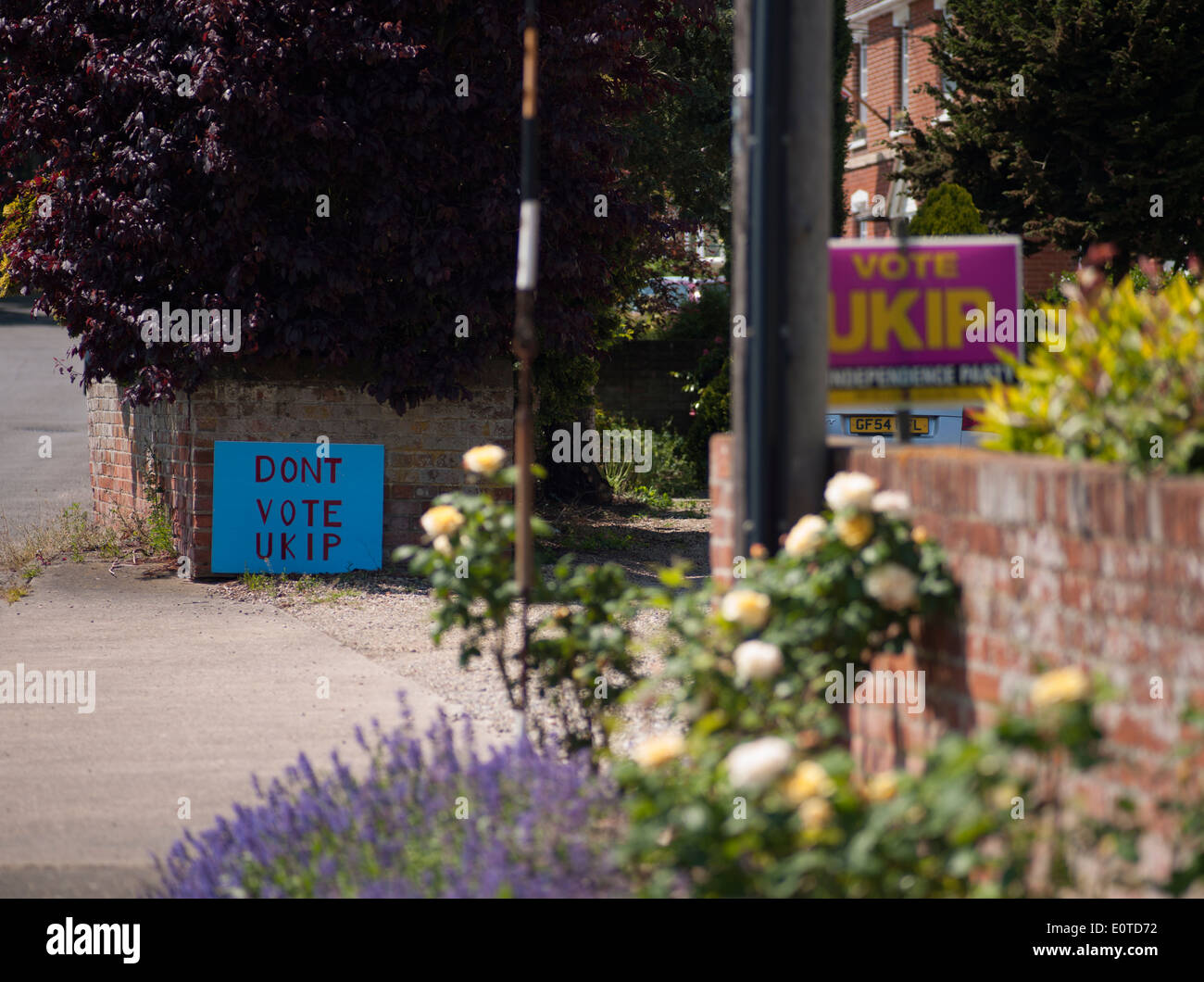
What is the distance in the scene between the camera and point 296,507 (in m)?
9.84

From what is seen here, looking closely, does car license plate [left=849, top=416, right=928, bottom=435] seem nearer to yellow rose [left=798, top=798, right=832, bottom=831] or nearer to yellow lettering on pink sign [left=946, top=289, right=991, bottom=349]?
yellow lettering on pink sign [left=946, top=289, right=991, bottom=349]

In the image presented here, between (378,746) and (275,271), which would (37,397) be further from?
(378,746)

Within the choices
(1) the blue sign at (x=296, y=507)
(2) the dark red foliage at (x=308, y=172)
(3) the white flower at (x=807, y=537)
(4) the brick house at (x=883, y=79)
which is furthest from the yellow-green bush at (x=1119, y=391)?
(4) the brick house at (x=883, y=79)

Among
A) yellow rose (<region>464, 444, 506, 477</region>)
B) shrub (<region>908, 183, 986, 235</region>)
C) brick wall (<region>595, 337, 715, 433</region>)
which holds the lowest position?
yellow rose (<region>464, 444, 506, 477</region>)

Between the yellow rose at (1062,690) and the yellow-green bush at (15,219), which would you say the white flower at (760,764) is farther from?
the yellow-green bush at (15,219)

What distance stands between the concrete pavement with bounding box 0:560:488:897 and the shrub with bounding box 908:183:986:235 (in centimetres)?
914

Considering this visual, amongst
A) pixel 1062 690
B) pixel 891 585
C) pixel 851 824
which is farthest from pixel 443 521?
pixel 1062 690

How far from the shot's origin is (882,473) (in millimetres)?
3924

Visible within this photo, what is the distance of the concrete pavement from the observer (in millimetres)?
4477

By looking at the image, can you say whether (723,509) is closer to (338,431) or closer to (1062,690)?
(1062,690)

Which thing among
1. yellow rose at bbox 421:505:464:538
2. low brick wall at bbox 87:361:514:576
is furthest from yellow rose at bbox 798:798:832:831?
low brick wall at bbox 87:361:514:576

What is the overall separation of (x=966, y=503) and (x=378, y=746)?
6.27 ft

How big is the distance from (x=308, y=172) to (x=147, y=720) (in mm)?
4557

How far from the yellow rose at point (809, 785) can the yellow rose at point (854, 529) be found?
1015 millimetres
